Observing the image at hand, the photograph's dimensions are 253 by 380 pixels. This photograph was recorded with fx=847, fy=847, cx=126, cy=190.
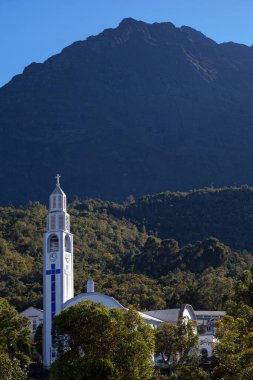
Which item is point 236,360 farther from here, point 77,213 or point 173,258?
point 77,213

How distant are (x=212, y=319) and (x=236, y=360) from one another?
32.0m

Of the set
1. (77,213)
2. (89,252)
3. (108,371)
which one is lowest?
(108,371)

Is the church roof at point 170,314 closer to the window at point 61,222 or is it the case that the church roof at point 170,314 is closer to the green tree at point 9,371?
the window at point 61,222

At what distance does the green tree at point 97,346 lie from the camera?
37.5 metres

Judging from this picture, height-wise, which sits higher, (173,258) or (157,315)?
(173,258)

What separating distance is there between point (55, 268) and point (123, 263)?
4804 cm

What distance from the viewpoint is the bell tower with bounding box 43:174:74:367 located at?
195 ft

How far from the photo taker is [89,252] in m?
111

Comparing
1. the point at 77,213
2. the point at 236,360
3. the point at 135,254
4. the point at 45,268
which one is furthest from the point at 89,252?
the point at 236,360

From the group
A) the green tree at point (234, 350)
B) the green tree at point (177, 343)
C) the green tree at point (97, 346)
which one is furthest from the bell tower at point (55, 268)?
the green tree at point (97, 346)

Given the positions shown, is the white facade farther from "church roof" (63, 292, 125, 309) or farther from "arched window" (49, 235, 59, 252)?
"church roof" (63, 292, 125, 309)

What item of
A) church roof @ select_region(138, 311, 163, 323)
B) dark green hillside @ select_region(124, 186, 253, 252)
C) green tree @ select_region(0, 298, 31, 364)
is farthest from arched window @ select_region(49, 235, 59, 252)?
dark green hillside @ select_region(124, 186, 253, 252)

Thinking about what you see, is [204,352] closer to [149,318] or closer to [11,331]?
[149,318]

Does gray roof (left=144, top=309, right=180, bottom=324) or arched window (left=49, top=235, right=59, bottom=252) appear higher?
arched window (left=49, top=235, right=59, bottom=252)
